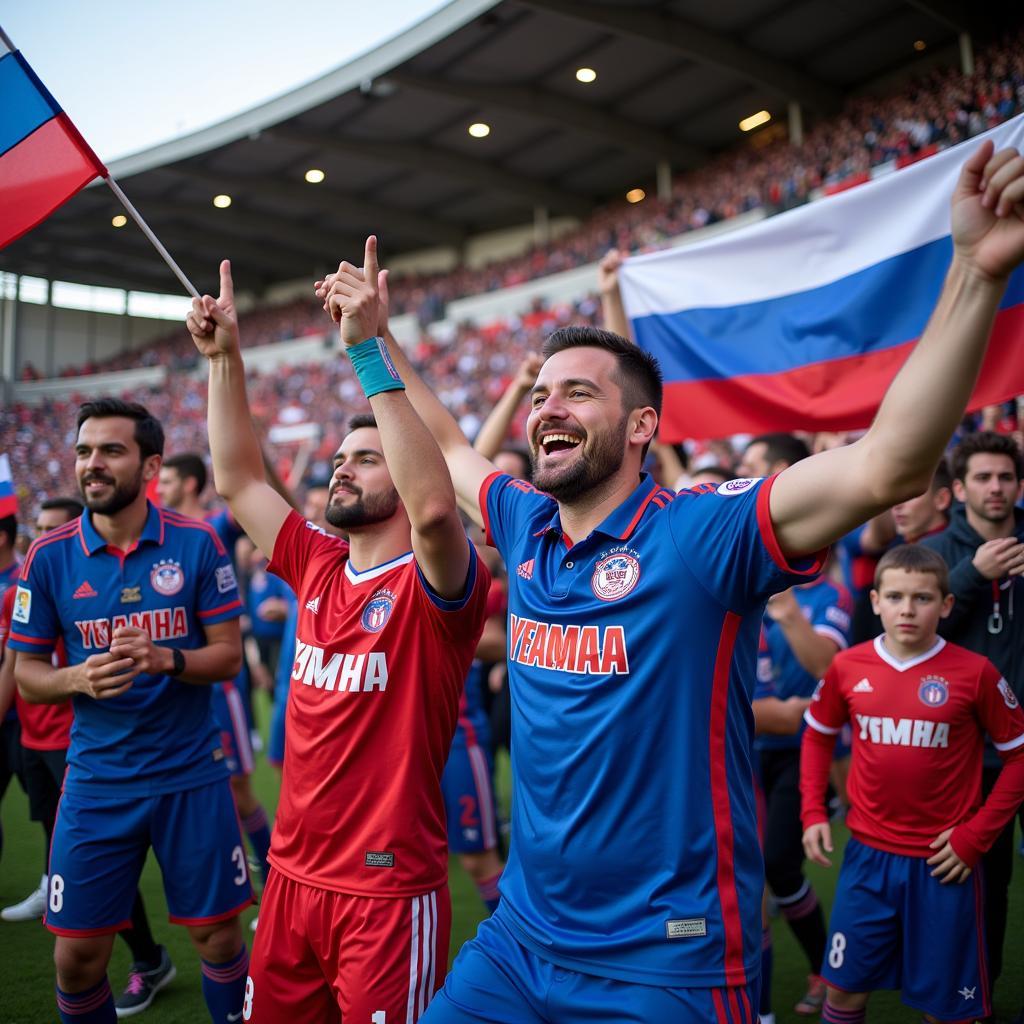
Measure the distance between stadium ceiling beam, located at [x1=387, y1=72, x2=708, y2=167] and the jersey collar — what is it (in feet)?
67.2

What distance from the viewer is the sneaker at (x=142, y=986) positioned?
3.80 metres

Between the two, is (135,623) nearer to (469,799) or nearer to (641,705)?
(469,799)

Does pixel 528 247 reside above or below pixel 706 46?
below

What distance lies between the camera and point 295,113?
23.6 metres

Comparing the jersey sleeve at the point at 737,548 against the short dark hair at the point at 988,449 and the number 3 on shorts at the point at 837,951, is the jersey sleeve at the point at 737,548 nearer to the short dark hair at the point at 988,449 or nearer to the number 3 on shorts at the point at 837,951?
the number 3 on shorts at the point at 837,951

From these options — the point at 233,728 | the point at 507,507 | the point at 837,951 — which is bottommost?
the point at 837,951

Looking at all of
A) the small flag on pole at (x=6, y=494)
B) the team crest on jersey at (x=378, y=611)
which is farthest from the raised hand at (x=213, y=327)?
the small flag on pole at (x=6, y=494)

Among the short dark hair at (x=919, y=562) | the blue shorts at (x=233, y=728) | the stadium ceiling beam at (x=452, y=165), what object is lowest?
the blue shorts at (x=233, y=728)

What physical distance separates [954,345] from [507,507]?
1319 mm

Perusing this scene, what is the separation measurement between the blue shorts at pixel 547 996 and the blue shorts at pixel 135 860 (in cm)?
142

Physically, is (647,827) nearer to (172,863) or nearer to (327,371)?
(172,863)

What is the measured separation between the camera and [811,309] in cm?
469

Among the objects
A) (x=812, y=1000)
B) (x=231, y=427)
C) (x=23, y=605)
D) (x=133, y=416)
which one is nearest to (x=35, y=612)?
(x=23, y=605)

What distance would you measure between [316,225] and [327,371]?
6625 mm
